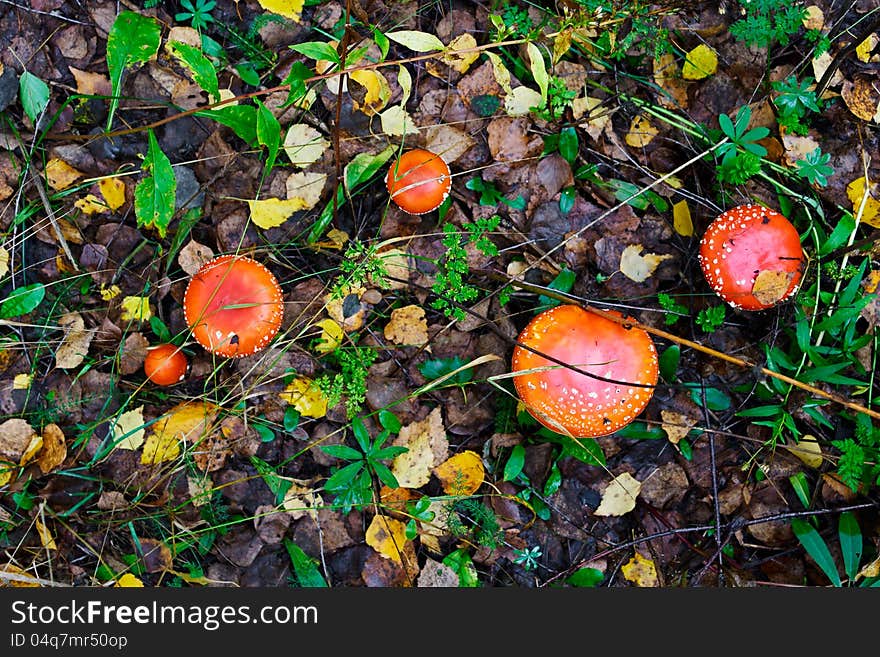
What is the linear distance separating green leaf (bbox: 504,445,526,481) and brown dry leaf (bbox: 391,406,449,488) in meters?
0.36

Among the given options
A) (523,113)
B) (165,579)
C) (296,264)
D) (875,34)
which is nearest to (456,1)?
(523,113)

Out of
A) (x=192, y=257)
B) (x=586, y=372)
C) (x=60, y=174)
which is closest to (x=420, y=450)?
(x=586, y=372)

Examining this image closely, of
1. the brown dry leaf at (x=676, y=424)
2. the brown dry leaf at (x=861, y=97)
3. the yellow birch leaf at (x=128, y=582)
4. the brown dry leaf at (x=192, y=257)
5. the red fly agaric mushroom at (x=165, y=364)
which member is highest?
the brown dry leaf at (x=861, y=97)

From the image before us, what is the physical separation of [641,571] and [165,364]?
2914mm

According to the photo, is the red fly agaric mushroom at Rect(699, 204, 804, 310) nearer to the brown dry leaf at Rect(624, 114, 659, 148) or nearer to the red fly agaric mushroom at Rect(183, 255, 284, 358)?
the brown dry leaf at Rect(624, 114, 659, 148)

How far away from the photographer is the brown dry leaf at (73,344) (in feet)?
12.3

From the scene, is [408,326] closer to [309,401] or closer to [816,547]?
[309,401]

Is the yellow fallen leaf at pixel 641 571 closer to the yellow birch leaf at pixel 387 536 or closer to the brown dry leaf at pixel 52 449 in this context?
the yellow birch leaf at pixel 387 536

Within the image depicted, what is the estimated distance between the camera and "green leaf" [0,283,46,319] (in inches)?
147

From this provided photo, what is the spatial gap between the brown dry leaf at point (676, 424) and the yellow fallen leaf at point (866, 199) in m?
1.51

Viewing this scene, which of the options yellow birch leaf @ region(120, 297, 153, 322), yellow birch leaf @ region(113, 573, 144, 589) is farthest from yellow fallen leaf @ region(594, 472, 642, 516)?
yellow birch leaf @ region(120, 297, 153, 322)

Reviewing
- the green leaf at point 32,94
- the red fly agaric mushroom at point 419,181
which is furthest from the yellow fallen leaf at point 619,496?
the green leaf at point 32,94

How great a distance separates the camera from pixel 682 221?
3.80 metres

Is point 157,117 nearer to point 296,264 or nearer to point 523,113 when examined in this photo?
point 296,264
